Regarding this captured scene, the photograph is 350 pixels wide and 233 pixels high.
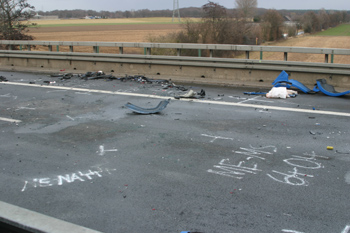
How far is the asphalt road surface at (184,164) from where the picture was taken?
4.31 m

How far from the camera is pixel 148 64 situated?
1456 cm

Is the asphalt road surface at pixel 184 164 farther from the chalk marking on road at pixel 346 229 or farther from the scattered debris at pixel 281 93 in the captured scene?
the scattered debris at pixel 281 93

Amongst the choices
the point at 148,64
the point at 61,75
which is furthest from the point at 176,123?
the point at 61,75

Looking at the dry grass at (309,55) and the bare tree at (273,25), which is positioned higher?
the bare tree at (273,25)

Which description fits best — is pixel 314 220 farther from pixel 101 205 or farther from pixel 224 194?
pixel 101 205

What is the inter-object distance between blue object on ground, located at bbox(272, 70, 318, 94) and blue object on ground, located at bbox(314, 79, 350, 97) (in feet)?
0.65

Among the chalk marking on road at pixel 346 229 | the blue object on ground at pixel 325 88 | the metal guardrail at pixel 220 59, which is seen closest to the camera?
the chalk marking on road at pixel 346 229

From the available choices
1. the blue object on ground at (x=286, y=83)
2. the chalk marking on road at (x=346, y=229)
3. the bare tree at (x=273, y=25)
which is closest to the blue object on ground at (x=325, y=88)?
the blue object on ground at (x=286, y=83)

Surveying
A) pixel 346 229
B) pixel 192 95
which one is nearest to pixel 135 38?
pixel 192 95

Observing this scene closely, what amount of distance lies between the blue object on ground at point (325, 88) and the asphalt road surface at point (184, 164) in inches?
11.6

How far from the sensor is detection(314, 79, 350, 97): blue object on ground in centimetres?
1059

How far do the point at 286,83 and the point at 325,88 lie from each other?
1.08m

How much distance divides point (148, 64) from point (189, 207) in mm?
10570

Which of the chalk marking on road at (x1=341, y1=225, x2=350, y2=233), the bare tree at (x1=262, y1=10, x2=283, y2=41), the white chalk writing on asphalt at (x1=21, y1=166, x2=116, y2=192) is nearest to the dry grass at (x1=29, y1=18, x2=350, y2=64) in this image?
the bare tree at (x1=262, y1=10, x2=283, y2=41)
